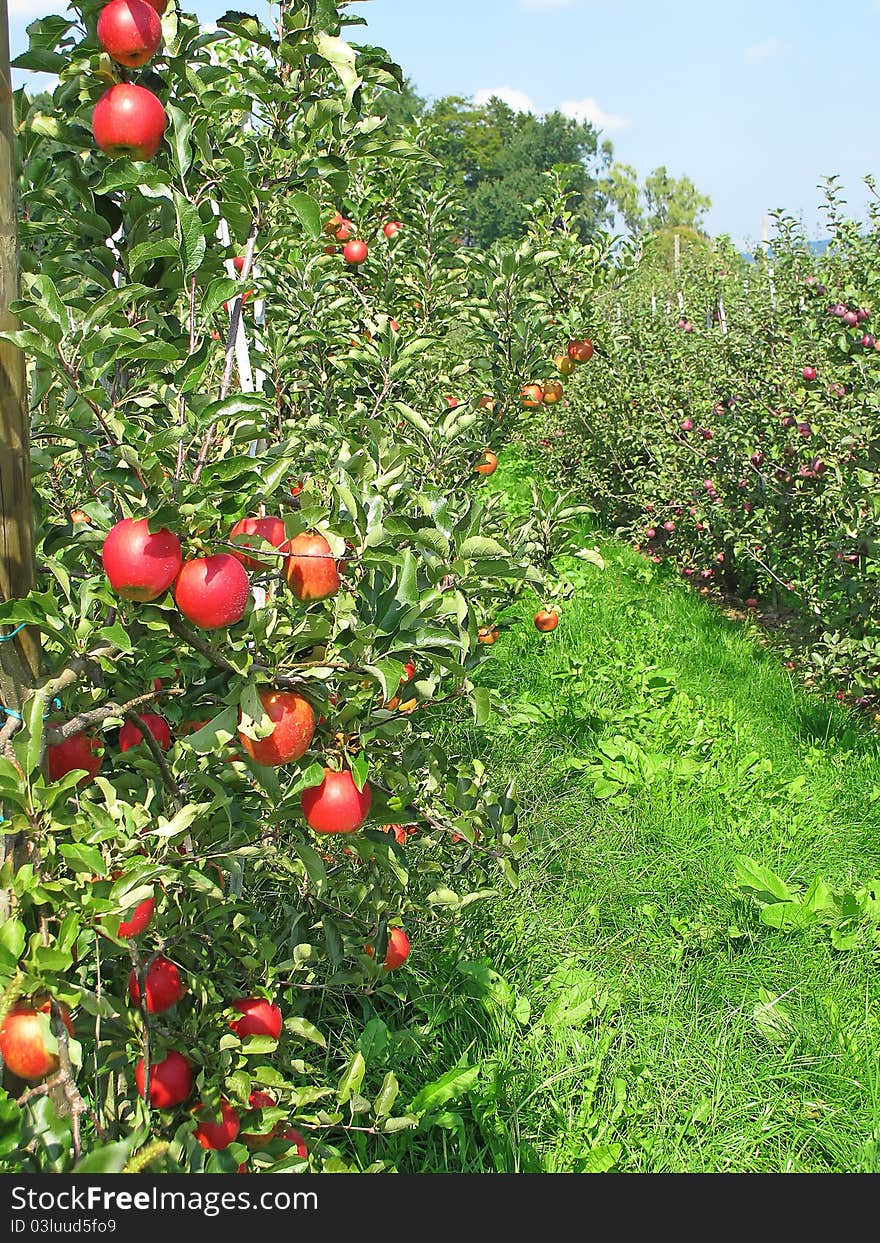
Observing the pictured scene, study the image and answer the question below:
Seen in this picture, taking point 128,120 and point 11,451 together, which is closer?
point 11,451

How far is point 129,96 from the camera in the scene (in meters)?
1.26

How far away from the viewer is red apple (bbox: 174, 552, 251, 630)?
3.61 ft

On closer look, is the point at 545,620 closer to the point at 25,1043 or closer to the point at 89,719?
the point at 89,719

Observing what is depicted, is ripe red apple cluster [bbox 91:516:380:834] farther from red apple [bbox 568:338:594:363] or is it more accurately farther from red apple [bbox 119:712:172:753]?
red apple [bbox 568:338:594:363]

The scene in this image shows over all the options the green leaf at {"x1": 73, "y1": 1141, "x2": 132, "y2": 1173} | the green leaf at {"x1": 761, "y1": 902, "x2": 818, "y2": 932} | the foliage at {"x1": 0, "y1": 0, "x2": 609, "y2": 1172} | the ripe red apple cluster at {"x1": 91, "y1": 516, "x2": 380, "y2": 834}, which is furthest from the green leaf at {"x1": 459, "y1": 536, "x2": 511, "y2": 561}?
the green leaf at {"x1": 761, "y1": 902, "x2": 818, "y2": 932}

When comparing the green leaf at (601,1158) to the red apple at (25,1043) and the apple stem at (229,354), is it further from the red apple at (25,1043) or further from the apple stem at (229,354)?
the apple stem at (229,354)

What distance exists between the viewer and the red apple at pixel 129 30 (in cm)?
123

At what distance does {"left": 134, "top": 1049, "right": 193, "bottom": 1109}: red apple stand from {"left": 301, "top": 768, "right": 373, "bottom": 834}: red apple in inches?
18.3

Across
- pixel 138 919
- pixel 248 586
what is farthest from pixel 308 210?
pixel 138 919

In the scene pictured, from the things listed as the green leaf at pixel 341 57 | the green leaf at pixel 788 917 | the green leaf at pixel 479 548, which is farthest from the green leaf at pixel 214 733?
the green leaf at pixel 788 917

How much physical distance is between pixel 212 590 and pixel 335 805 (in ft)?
1.07

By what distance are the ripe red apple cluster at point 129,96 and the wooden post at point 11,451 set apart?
0.62 feet

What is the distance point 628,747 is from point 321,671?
2851mm

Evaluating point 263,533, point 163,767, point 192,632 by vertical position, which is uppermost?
point 263,533
